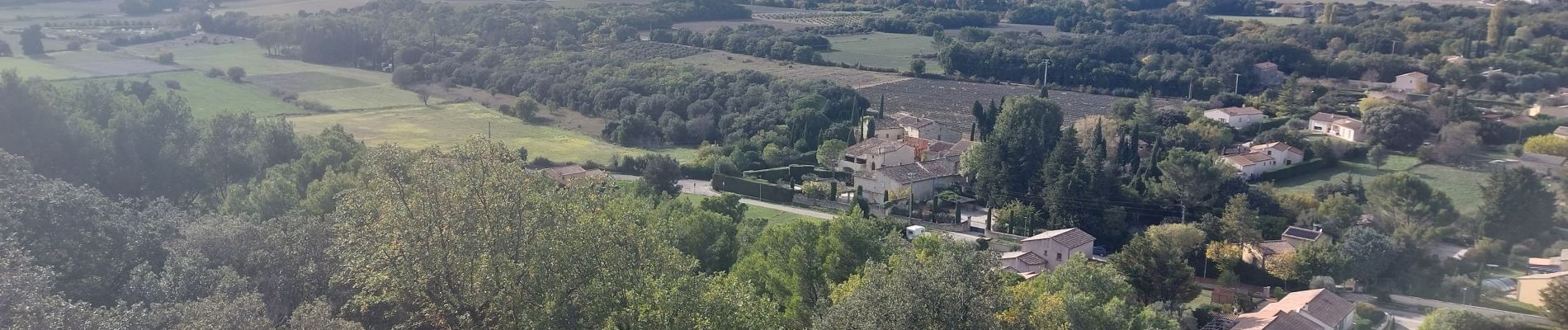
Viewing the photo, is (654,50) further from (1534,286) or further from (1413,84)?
(1534,286)

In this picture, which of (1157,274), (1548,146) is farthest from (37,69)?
(1548,146)

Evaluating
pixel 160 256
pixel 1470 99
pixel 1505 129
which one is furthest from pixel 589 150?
pixel 1470 99

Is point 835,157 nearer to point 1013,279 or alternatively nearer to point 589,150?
point 589,150

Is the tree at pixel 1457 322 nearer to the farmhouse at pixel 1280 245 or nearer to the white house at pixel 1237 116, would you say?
the farmhouse at pixel 1280 245

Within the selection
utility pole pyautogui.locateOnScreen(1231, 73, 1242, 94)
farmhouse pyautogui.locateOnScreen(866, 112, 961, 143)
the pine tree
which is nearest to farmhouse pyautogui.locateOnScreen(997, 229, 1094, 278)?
farmhouse pyautogui.locateOnScreen(866, 112, 961, 143)

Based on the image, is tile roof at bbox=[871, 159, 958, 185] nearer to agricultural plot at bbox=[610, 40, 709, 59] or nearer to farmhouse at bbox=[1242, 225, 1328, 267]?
farmhouse at bbox=[1242, 225, 1328, 267]

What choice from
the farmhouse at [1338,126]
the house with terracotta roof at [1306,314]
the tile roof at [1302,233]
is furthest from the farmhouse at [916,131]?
the house with terracotta roof at [1306,314]

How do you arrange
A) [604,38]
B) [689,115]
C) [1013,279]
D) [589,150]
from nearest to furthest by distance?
[1013,279] < [589,150] < [689,115] < [604,38]
